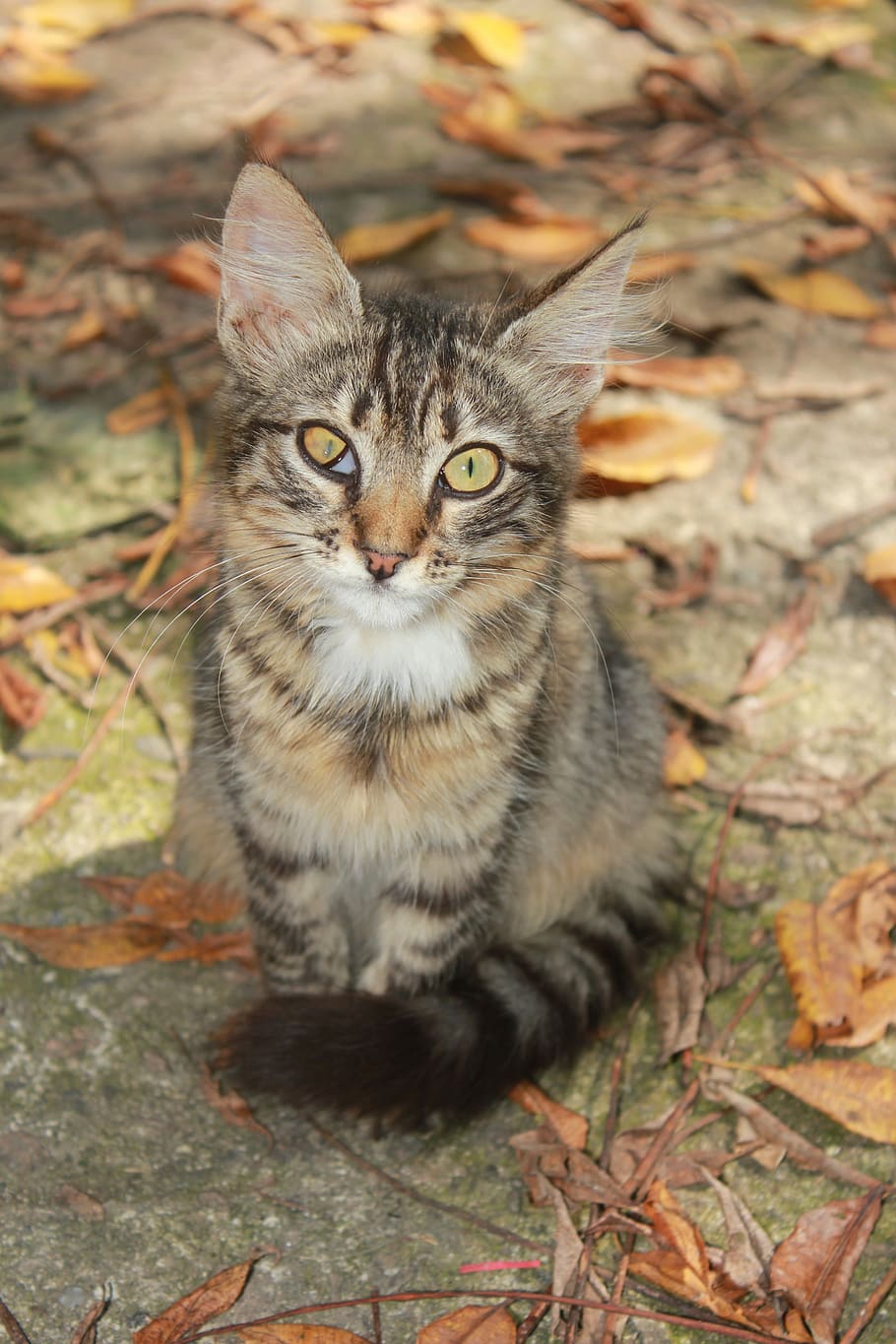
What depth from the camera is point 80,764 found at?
120 inches

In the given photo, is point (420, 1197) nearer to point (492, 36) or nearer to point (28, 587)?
point (28, 587)

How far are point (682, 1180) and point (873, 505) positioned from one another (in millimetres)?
2002

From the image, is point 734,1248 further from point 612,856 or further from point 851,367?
point 851,367

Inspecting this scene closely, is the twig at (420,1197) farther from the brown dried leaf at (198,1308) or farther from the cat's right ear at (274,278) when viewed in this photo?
the cat's right ear at (274,278)

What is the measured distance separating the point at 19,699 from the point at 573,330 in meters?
1.63

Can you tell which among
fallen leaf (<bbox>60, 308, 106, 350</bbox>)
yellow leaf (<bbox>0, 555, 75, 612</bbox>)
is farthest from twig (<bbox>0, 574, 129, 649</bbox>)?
fallen leaf (<bbox>60, 308, 106, 350</bbox>)

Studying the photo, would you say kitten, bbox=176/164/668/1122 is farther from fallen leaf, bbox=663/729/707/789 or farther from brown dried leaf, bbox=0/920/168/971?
fallen leaf, bbox=663/729/707/789

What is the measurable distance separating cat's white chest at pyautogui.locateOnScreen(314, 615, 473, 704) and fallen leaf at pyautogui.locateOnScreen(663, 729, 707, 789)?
0.88 metres

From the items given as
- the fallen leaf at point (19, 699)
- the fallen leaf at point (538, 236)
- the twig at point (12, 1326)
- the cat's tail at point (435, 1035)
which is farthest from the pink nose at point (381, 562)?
the fallen leaf at point (538, 236)

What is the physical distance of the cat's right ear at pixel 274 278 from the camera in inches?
87.0

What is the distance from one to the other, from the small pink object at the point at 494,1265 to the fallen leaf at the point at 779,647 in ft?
4.98

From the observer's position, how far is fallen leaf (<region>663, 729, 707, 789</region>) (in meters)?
3.10

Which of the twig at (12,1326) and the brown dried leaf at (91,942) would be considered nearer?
the twig at (12,1326)

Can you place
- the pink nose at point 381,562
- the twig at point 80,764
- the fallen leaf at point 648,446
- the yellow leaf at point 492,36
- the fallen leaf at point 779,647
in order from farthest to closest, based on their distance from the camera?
1. the yellow leaf at point 492,36
2. the fallen leaf at point 648,446
3. the fallen leaf at point 779,647
4. the twig at point 80,764
5. the pink nose at point 381,562
